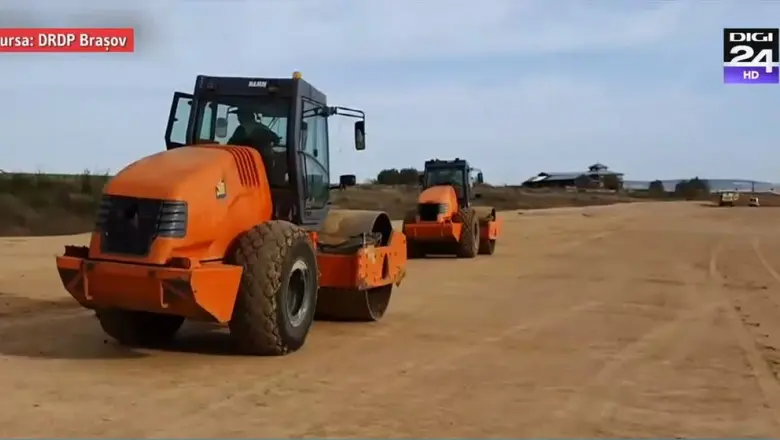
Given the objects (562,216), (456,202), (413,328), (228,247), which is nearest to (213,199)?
(228,247)

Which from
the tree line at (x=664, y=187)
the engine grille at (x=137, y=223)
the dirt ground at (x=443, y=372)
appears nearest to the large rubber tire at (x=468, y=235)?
the dirt ground at (x=443, y=372)

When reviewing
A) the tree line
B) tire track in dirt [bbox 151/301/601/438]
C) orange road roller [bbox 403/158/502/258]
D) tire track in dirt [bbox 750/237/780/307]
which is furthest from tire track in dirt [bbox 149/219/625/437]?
the tree line

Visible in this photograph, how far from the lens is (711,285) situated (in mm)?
18297

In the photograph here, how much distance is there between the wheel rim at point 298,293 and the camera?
9.82 metres

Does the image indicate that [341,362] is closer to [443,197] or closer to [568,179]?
[443,197]

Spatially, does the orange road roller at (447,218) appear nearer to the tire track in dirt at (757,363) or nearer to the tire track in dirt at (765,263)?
the tire track in dirt at (765,263)

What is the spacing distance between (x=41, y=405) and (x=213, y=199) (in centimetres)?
268

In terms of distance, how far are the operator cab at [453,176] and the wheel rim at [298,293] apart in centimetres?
1575

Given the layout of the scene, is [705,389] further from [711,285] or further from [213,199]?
[711,285]

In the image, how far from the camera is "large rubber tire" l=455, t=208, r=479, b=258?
24.7 meters

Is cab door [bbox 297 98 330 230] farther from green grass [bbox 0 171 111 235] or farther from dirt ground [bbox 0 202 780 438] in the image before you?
green grass [bbox 0 171 111 235]

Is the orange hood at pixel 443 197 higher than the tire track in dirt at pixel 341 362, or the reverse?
the orange hood at pixel 443 197

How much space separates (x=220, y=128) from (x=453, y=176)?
15359mm

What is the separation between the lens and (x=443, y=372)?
354 inches
